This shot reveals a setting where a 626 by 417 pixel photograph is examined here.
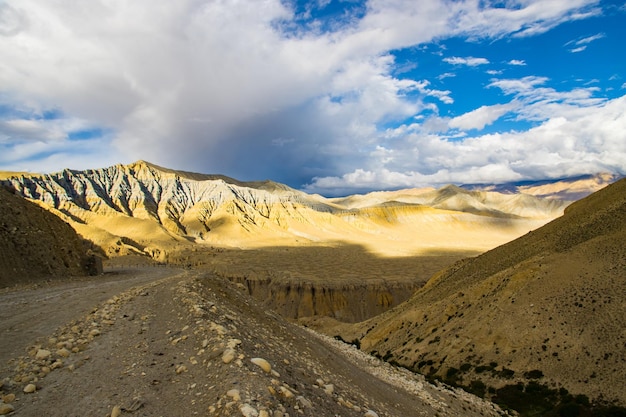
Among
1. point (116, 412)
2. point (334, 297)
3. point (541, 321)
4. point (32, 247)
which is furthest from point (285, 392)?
point (334, 297)

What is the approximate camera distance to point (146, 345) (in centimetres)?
769

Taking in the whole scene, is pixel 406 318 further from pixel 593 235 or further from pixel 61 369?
pixel 61 369

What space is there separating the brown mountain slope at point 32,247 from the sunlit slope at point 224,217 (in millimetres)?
49085

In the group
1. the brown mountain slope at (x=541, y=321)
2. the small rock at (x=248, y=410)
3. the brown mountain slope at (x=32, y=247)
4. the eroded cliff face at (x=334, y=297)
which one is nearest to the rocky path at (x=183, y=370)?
the small rock at (x=248, y=410)

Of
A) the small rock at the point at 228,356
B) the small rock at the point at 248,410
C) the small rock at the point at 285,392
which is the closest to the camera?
Answer: the small rock at the point at 248,410

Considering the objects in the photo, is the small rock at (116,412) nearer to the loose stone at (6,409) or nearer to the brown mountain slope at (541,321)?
the loose stone at (6,409)

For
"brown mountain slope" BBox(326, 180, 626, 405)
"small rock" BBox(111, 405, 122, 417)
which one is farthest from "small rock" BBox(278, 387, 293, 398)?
"brown mountain slope" BBox(326, 180, 626, 405)

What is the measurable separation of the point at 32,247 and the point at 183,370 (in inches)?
1036

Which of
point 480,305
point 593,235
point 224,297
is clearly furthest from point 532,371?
point 224,297

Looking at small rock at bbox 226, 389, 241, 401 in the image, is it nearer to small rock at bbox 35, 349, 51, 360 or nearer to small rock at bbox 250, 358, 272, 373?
small rock at bbox 250, 358, 272, 373

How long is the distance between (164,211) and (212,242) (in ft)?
88.9

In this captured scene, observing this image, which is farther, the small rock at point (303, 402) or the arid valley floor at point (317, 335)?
the arid valley floor at point (317, 335)

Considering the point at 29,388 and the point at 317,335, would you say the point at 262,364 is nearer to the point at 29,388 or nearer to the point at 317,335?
the point at 29,388

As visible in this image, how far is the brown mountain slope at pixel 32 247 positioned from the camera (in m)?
22.7
